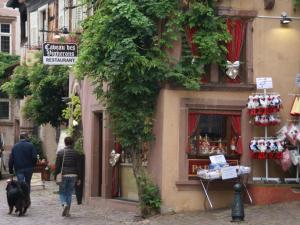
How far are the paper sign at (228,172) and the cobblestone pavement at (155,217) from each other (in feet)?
2.36

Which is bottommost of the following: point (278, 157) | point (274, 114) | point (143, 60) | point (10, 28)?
point (278, 157)

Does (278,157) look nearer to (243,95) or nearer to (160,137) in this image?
(243,95)

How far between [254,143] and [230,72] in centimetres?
164

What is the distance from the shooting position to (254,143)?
15102 millimetres

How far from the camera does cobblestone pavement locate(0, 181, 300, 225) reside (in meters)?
13.6

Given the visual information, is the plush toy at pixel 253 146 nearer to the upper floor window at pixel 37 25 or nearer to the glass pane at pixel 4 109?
the upper floor window at pixel 37 25

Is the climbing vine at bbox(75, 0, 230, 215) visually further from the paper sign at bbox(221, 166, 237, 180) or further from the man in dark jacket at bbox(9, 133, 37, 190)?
the man in dark jacket at bbox(9, 133, 37, 190)

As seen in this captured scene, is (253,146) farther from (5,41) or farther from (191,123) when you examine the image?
(5,41)

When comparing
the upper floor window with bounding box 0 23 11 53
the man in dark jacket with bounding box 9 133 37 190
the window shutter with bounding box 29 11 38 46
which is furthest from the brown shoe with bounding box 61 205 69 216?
the upper floor window with bounding box 0 23 11 53

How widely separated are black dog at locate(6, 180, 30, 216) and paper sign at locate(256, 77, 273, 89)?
5.55m

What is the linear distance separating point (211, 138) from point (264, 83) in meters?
1.68

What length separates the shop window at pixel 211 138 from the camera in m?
15.4

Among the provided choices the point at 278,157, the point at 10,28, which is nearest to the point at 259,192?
the point at 278,157

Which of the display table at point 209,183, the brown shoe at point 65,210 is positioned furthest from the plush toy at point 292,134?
the brown shoe at point 65,210
